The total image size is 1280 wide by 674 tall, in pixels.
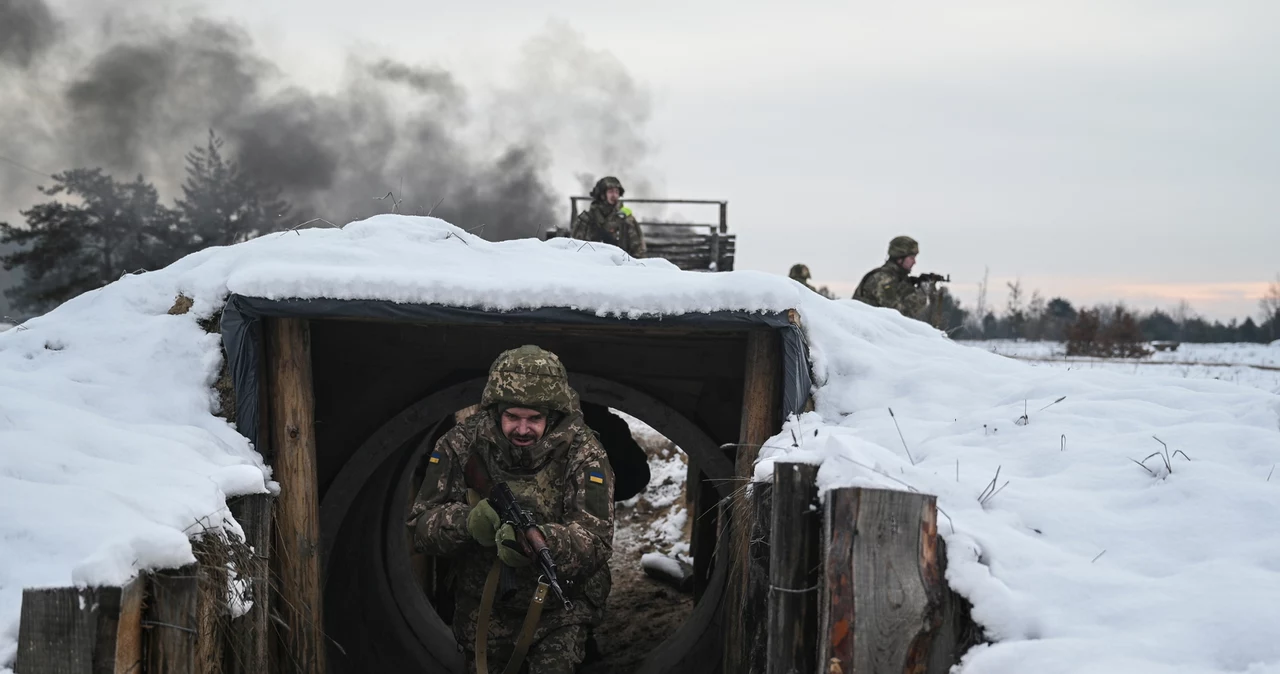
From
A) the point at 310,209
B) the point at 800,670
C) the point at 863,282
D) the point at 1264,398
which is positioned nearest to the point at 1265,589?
the point at 800,670

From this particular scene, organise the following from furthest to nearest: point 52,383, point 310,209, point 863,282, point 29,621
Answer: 1. point 310,209
2. point 863,282
3. point 52,383
4. point 29,621

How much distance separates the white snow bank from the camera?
268cm

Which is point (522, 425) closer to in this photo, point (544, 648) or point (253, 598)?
point (544, 648)

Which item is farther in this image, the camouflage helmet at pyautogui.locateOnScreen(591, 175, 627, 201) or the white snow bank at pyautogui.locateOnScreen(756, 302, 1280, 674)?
the camouflage helmet at pyautogui.locateOnScreen(591, 175, 627, 201)

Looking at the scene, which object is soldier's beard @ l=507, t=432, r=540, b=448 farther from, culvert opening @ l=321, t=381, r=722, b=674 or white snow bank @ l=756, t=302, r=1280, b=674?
culvert opening @ l=321, t=381, r=722, b=674

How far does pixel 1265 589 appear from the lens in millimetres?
2809

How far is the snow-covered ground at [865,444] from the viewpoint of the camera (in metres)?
2.78

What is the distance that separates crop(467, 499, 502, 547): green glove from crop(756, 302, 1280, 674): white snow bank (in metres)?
1.22

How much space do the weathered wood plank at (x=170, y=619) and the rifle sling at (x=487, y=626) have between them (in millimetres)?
1432

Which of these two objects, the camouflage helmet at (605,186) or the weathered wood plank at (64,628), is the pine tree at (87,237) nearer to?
the camouflage helmet at (605,186)

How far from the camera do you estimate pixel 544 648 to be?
4.16 metres

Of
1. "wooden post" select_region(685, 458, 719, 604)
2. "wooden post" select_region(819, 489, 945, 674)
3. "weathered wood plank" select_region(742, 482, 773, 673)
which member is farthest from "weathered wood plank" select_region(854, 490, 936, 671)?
"wooden post" select_region(685, 458, 719, 604)

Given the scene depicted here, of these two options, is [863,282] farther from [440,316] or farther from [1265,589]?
[1265,589]

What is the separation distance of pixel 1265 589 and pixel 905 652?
1187mm
